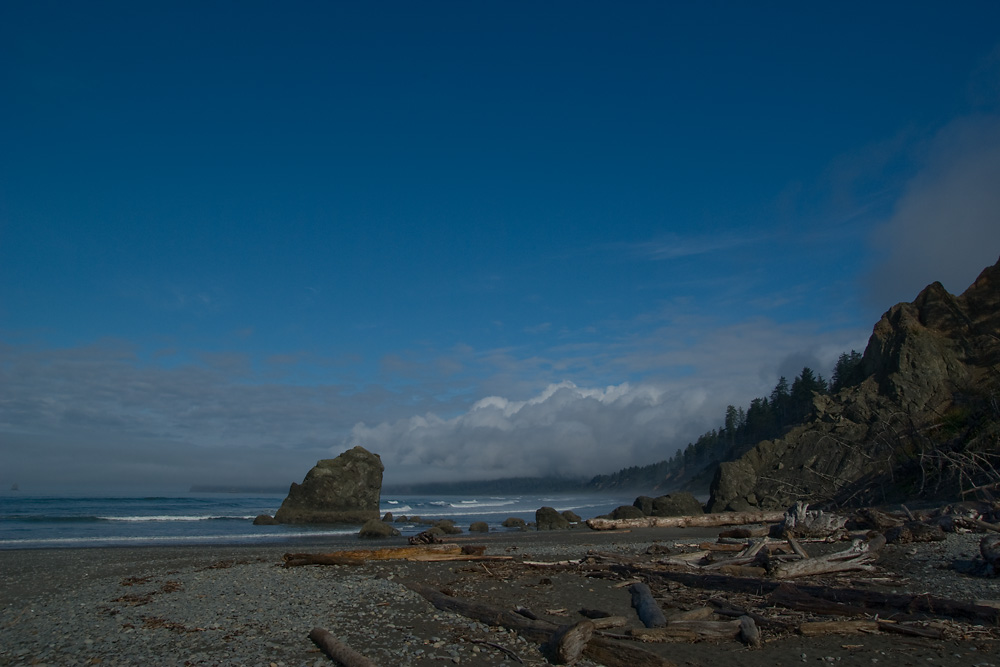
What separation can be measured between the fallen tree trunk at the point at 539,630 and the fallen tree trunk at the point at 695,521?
2254cm

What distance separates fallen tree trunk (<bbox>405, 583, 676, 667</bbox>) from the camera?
6.85m

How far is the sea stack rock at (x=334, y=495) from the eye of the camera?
155ft

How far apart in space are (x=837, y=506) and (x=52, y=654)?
3093 centimetres

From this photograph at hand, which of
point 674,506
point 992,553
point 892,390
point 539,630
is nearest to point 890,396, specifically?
point 892,390

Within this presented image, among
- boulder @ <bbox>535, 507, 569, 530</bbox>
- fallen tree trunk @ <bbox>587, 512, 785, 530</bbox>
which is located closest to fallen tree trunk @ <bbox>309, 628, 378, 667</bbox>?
fallen tree trunk @ <bbox>587, 512, 785, 530</bbox>

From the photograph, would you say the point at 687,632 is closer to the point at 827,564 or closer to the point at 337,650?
the point at 337,650

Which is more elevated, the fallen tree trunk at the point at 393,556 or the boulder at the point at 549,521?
the fallen tree trunk at the point at 393,556

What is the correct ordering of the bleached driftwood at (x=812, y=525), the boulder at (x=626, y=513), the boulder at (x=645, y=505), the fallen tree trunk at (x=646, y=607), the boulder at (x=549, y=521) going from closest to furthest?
the fallen tree trunk at (x=646, y=607)
the bleached driftwood at (x=812, y=525)
the boulder at (x=549, y=521)
the boulder at (x=626, y=513)
the boulder at (x=645, y=505)

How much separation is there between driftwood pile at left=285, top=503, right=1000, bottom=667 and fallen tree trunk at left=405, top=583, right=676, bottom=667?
16 millimetres

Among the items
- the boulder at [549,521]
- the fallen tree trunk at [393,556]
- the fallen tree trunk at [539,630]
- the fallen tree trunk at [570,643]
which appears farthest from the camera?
the boulder at [549,521]

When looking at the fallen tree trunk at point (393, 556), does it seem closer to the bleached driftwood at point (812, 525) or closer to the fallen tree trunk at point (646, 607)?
the fallen tree trunk at point (646, 607)

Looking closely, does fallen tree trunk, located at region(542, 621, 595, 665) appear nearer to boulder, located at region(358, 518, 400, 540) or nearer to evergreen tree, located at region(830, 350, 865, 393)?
boulder, located at region(358, 518, 400, 540)

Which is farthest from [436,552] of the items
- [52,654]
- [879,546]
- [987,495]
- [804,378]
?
[804,378]

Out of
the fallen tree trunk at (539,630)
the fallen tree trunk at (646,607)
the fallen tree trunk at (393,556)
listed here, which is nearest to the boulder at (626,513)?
the fallen tree trunk at (393,556)
